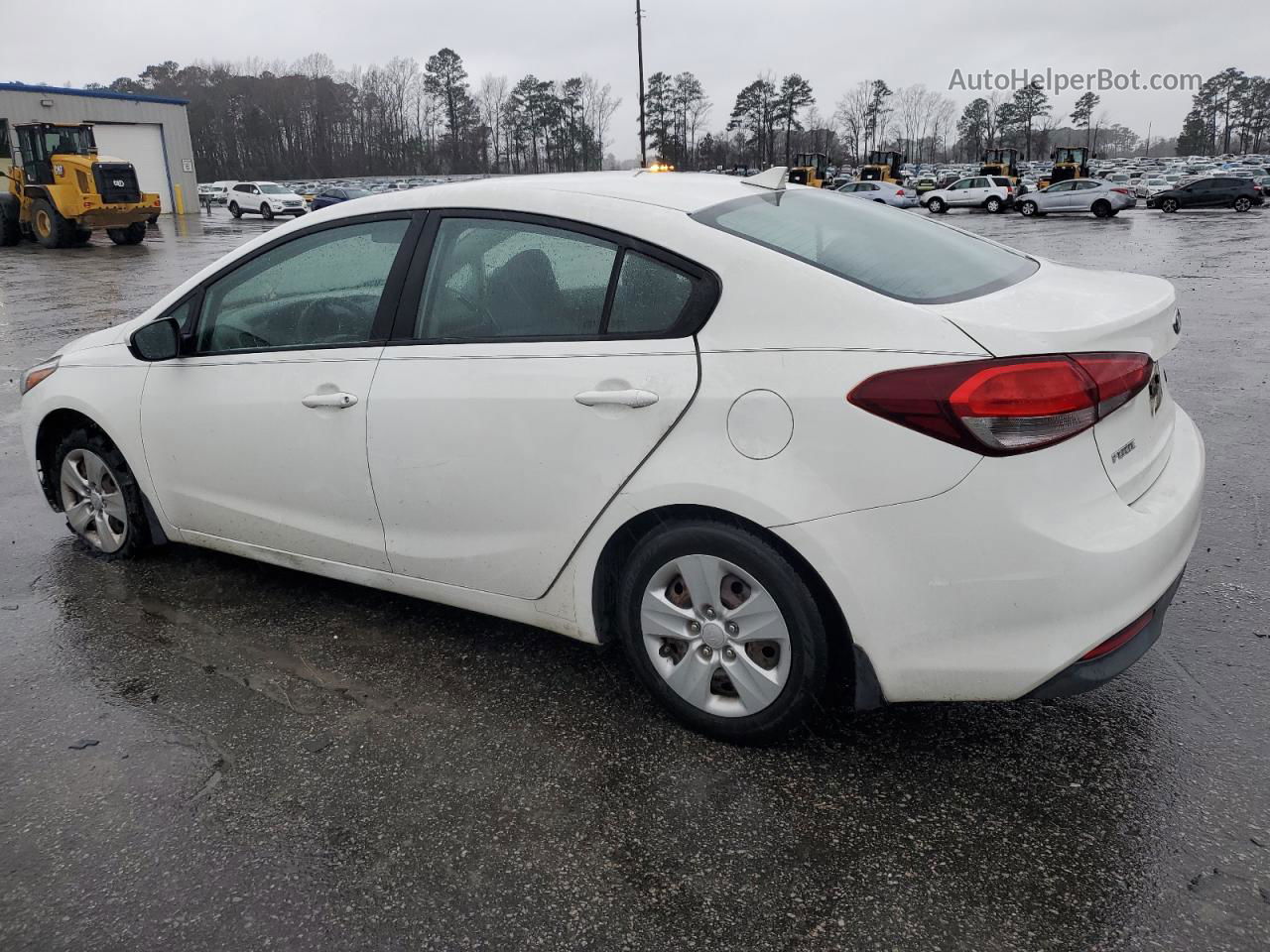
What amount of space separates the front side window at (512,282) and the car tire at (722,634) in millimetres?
707

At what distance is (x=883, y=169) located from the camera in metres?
52.1

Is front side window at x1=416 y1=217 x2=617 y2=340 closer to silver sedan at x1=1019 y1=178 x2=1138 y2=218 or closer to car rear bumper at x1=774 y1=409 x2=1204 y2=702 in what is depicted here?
car rear bumper at x1=774 y1=409 x2=1204 y2=702

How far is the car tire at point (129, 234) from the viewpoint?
2723 centimetres

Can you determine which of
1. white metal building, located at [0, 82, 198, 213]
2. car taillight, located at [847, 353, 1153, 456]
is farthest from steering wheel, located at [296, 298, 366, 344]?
white metal building, located at [0, 82, 198, 213]

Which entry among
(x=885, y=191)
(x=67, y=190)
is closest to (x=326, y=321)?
(x=67, y=190)

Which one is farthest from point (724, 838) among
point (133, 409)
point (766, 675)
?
point (133, 409)

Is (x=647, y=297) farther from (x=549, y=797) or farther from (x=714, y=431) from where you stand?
(x=549, y=797)

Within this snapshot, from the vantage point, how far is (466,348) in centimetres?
299

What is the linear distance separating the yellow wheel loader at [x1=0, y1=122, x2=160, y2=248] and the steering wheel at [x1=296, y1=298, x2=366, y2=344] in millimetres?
26276

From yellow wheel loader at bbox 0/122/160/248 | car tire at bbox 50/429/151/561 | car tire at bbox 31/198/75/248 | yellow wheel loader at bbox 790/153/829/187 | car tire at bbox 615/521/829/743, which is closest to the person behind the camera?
car tire at bbox 615/521/829/743

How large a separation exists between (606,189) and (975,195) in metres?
41.5

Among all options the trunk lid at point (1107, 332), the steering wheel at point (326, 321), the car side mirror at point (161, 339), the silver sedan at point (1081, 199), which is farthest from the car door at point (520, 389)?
the silver sedan at point (1081, 199)

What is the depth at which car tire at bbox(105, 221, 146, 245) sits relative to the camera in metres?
27.2

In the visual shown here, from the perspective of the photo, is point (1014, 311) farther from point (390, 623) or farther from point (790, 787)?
point (390, 623)
